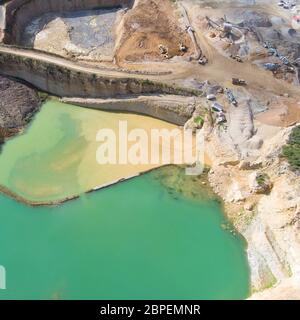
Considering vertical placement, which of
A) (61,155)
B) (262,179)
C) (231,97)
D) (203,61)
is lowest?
(61,155)

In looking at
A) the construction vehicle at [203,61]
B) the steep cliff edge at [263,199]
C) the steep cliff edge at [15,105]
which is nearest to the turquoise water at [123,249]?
the steep cliff edge at [263,199]

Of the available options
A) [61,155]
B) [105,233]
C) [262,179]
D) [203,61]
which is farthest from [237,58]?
[105,233]

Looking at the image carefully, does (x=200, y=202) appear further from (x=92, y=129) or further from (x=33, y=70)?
(x=33, y=70)

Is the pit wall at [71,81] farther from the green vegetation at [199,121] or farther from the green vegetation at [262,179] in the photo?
the green vegetation at [262,179]

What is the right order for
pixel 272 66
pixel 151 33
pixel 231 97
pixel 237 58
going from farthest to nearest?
1. pixel 151 33
2. pixel 237 58
3. pixel 272 66
4. pixel 231 97

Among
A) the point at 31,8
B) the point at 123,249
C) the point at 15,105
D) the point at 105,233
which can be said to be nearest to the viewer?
the point at 123,249

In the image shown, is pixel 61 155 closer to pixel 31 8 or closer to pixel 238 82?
pixel 238 82

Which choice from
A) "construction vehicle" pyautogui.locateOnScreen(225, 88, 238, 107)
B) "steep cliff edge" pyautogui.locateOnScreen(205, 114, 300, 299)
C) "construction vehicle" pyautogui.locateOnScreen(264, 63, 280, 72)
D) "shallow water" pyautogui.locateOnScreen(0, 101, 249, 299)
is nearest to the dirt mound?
"construction vehicle" pyautogui.locateOnScreen(225, 88, 238, 107)
